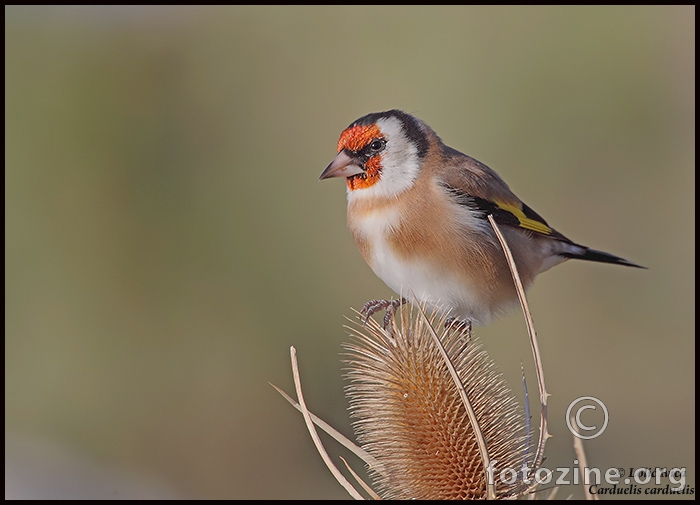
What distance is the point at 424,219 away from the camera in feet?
13.1

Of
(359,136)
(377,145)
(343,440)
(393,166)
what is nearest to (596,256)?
(393,166)

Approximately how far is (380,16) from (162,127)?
9.62 feet

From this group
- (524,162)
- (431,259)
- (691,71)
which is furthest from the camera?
(691,71)

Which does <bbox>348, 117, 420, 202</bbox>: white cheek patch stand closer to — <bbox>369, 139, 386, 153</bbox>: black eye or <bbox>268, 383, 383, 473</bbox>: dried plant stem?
<bbox>369, 139, 386, 153</bbox>: black eye

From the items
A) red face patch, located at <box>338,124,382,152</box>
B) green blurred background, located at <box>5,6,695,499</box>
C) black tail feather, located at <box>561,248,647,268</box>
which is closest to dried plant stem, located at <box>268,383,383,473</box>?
red face patch, located at <box>338,124,382,152</box>

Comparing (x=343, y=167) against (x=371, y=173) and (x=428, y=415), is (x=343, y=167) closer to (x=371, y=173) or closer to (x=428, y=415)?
(x=371, y=173)

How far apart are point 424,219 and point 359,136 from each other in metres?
0.52

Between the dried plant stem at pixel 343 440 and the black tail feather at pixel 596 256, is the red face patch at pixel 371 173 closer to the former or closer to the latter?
the black tail feather at pixel 596 256

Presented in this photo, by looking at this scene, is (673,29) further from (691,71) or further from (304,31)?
(304,31)

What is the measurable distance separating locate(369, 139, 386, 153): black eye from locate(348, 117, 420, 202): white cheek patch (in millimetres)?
27

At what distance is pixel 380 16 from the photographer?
9820mm

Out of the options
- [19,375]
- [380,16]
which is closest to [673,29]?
[380,16]

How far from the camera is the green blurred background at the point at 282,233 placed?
820cm

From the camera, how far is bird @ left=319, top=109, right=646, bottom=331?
399cm
